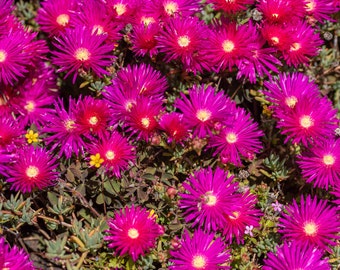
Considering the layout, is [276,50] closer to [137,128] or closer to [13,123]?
[137,128]

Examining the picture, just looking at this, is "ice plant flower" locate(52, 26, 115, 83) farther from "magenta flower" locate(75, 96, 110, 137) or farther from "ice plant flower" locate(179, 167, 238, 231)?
"ice plant flower" locate(179, 167, 238, 231)

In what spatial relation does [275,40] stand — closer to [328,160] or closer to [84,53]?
[328,160]

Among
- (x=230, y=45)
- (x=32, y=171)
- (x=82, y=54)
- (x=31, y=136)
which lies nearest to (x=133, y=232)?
(x=32, y=171)

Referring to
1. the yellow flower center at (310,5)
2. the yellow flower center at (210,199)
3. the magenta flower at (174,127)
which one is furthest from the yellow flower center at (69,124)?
the yellow flower center at (310,5)

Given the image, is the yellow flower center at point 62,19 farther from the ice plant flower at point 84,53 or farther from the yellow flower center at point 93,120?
the yellow flower center at point 93,120

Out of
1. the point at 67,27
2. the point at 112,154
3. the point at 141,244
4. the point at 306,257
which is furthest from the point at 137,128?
the point at 306,257
